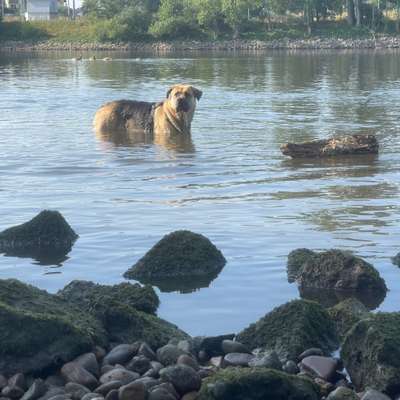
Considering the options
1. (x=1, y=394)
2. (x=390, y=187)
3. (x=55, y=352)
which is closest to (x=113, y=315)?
(x=55, y=352)

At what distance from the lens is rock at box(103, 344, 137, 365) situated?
7469mm

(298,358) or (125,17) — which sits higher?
(125,17)

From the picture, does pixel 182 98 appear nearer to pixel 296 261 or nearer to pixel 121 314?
pixel 296 261

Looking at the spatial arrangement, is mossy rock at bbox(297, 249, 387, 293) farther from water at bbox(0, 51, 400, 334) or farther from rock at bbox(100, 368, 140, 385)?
rock at bbox(100, 368, 140, 385)

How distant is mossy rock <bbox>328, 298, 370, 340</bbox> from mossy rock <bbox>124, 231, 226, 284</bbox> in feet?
6.57

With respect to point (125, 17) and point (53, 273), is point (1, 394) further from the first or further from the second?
point (125, 17)

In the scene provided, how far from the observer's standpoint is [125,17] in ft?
371

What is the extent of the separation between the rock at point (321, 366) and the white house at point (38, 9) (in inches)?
4934

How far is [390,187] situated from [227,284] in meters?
5.73

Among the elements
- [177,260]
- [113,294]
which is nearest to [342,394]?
[113,294]

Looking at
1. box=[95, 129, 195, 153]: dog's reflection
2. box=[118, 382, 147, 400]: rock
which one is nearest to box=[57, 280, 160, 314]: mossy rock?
box=[118, 382, 147, 400]: rock

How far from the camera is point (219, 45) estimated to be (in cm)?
10281

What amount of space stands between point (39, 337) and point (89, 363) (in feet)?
1.33

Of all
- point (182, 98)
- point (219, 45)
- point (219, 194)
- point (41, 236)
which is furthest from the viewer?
point (219, 45)
